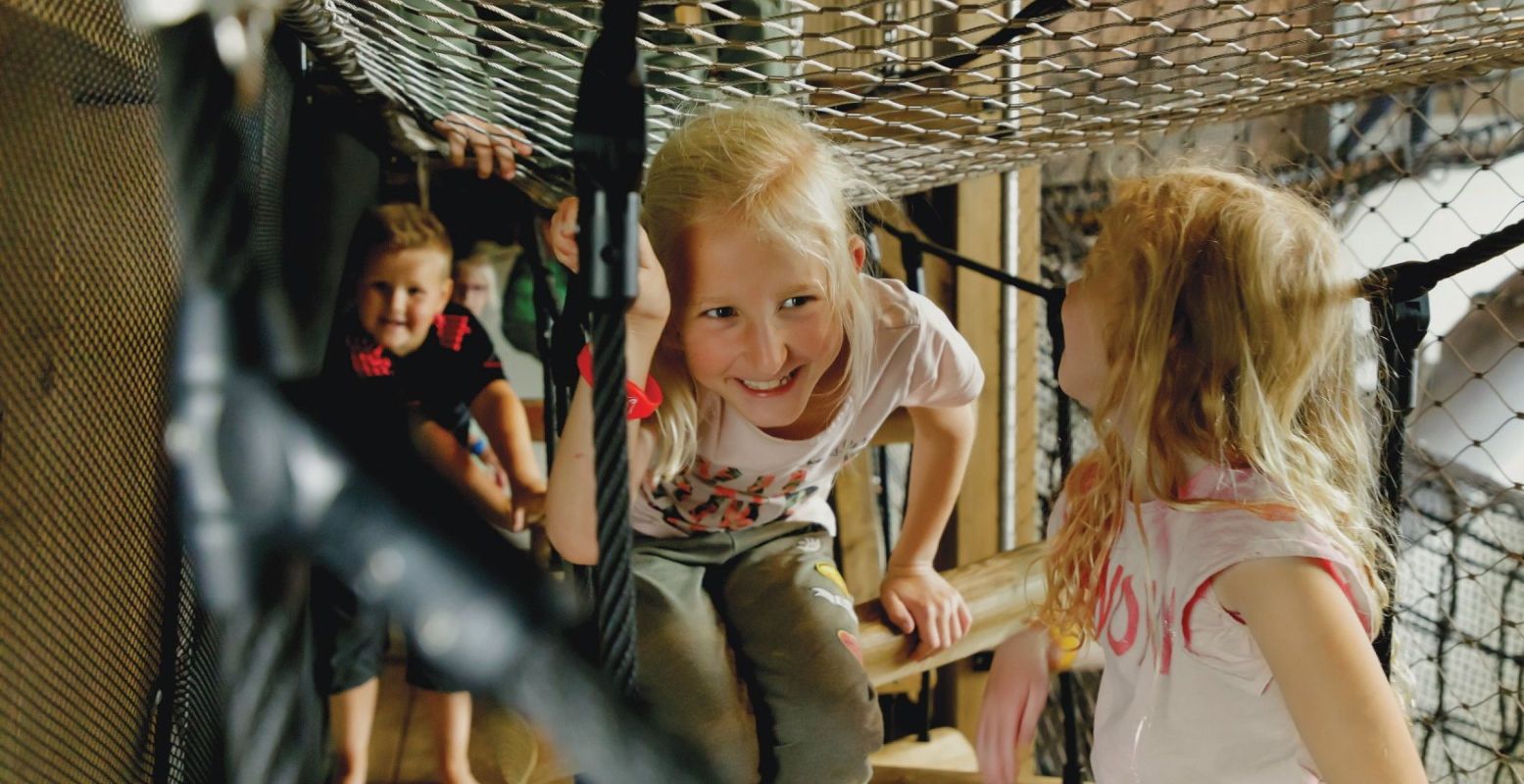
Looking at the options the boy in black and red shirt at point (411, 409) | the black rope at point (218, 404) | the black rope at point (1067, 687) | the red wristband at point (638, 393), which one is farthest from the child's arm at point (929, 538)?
the boy in black and red shirt at point (411, 409)

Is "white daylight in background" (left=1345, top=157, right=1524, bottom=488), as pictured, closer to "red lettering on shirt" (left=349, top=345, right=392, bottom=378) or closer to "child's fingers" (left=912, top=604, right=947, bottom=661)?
"child's fingers" (left=912, top=604, right=947, bottom=661)

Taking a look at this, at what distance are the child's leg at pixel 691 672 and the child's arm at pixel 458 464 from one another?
2.02 ft

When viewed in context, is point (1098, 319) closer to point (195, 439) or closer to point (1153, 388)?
point (1153, 388)

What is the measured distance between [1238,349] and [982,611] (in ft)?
1.34

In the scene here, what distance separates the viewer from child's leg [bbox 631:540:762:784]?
82 cm

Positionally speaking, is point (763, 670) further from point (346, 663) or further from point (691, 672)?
point (346, 663)

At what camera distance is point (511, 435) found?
155 cm

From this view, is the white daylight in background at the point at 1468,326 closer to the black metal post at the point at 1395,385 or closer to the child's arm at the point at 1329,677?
the black metal post at the point at 1395,385

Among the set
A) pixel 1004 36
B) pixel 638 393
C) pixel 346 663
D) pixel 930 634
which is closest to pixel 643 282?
pixel 638 393

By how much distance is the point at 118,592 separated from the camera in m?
0.54

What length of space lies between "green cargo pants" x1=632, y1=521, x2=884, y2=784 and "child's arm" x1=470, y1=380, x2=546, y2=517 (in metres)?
0.64

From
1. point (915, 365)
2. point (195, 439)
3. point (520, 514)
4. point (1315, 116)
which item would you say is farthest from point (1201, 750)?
point (1315, 116)

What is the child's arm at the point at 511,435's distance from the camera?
1546 mm

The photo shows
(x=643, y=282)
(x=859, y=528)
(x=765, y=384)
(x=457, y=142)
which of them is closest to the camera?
(x=643, y=282)
